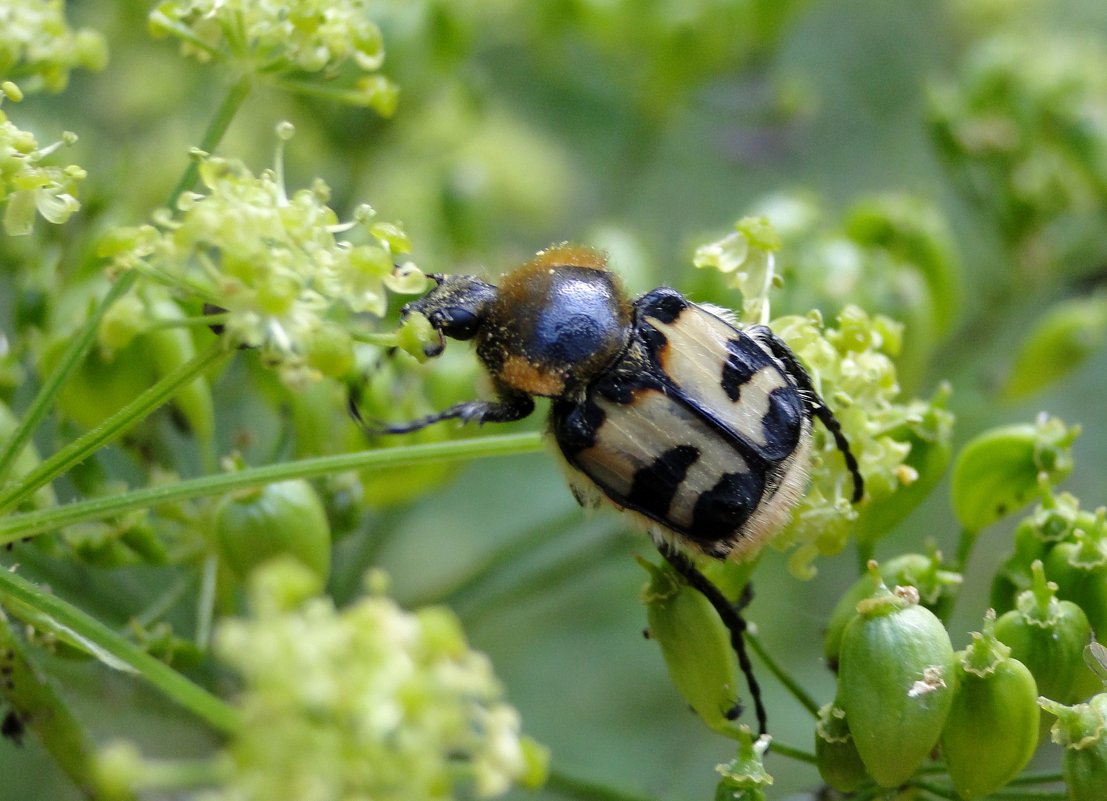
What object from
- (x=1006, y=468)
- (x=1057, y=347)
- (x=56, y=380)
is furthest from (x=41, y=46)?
(x=1057, y=347)

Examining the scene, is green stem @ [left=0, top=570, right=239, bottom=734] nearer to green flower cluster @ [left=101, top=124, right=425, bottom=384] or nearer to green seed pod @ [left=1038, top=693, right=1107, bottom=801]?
green flower cluster @ [left=101, top=124, right=425, bottom=384]

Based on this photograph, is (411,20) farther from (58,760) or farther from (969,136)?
(58,760)

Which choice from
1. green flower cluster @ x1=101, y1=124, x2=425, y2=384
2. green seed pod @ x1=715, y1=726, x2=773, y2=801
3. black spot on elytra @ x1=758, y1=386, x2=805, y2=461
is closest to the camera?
green flower cluster @ x1=101, y1=124, x2=425, y2=384

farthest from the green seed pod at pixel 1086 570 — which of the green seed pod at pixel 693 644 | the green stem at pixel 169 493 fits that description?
the green stem at pixel 169 493

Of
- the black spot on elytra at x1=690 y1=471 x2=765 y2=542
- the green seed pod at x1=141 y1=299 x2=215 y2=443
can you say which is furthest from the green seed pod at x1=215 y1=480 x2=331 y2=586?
the black spot on elytra at x1=690 y1=471 x2=765 y2=542

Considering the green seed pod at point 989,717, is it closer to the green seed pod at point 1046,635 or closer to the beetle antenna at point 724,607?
the green seed pod at point 1046,635
